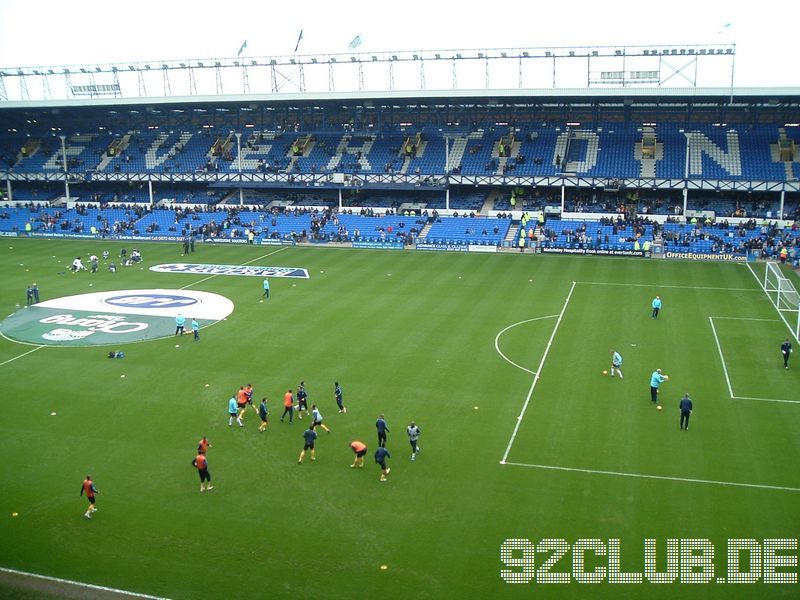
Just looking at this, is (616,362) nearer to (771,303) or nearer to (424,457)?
(424,457)

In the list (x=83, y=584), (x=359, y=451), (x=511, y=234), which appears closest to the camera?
(x=83, y=584)

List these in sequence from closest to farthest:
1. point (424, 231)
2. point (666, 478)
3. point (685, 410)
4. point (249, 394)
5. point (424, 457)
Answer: point (666, 478) < point (424, 457) < point (685, 410) < point (249, 394) < point (424, 231)

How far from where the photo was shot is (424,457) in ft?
73.2

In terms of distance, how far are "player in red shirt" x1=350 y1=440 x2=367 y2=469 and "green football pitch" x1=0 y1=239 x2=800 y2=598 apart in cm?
20

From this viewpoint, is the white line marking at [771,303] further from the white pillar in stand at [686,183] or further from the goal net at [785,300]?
the white pillar in stand at [686,183]

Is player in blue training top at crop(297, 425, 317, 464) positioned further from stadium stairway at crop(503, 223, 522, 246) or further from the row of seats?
the row of seats

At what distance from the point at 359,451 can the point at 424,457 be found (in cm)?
224

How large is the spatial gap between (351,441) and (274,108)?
215 ft

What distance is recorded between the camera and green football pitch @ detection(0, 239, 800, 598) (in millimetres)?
16781

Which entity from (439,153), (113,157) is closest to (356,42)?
(439,153)

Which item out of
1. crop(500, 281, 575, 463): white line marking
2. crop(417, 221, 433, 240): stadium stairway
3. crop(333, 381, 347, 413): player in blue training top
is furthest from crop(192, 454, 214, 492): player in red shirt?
crop(417, 221, 433, 240): stadium stairway

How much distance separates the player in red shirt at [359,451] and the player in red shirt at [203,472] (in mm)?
4200

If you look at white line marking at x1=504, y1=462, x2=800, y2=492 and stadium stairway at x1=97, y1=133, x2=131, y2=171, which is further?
stadium stairway at x1=97, y1=133, x2=131, y2=171

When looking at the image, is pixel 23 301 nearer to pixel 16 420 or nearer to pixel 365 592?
pixel 16 420
